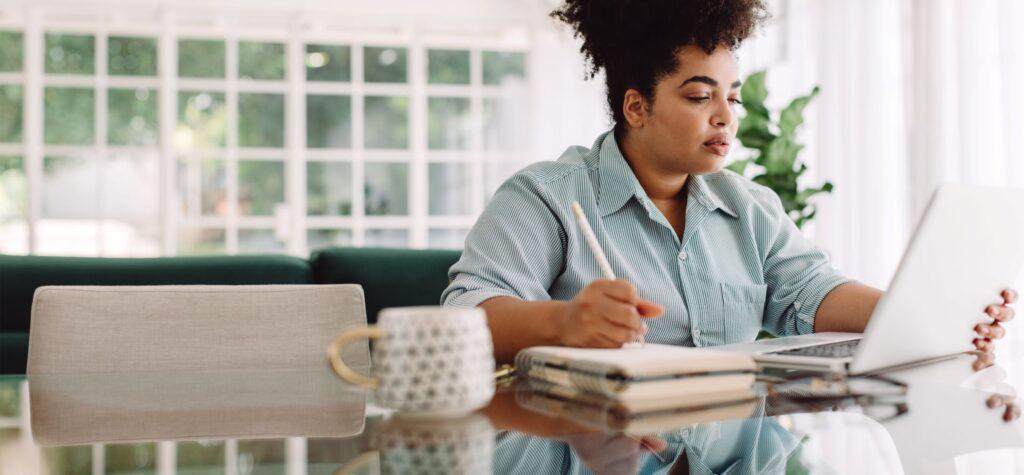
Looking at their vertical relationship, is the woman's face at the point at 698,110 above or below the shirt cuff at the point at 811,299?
above

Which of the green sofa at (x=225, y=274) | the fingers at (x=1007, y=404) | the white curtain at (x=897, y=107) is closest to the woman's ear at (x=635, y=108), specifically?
the fingers at (x=1007, y=404)

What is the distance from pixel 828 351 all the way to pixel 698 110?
517 mm

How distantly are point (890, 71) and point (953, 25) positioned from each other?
1.48 ft

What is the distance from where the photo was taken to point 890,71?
353cm

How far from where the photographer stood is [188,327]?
4.05 ft

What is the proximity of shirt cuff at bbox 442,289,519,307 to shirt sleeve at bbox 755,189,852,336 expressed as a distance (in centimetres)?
53

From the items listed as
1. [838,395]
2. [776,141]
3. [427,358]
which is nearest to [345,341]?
[427,358]

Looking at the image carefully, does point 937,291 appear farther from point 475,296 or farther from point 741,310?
point 475,296

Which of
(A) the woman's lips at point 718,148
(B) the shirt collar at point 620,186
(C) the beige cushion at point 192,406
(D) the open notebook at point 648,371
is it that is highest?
(A) the woman's lips at point 718,148

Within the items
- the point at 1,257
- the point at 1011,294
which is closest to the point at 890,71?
the point at 1011,294

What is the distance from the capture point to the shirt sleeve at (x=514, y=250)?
4.19 ft

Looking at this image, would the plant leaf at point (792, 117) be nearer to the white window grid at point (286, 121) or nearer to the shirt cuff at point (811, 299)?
the shirt cuff at point (811, 299)

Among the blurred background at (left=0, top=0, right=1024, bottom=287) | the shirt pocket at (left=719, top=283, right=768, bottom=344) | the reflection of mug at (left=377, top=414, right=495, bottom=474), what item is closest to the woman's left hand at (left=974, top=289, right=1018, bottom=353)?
the shirt pocket at (left=719, top=283, right=768, bottom=344)

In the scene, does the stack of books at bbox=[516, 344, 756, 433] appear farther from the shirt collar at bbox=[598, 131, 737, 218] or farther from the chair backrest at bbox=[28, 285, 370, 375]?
the shirt collar at bbox=[598, 131, 737, 218]
